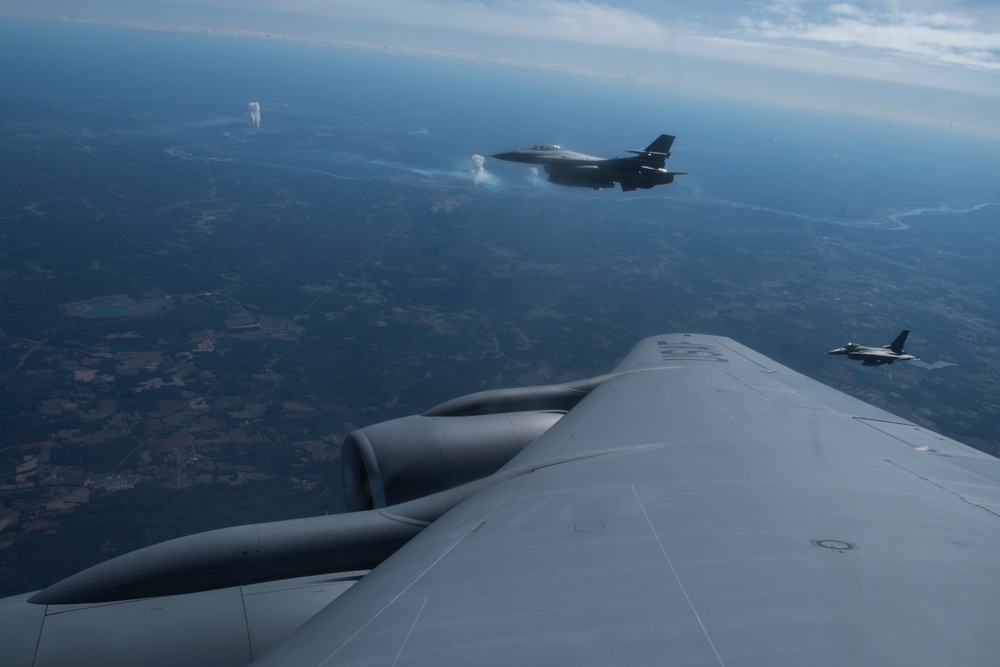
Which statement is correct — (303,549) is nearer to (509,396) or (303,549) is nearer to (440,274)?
(509,396)

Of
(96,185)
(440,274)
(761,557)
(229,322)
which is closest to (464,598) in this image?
(761,557)

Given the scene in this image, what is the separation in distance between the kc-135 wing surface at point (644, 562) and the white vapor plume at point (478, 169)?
9509cm

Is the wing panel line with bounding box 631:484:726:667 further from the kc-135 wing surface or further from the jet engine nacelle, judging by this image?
the jet engine nacelle

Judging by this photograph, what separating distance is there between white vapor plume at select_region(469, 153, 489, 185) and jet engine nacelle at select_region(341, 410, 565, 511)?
9361 cm

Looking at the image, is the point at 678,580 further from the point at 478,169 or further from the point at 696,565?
the point at 478,169

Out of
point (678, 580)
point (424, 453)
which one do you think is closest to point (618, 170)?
point (424, 453)

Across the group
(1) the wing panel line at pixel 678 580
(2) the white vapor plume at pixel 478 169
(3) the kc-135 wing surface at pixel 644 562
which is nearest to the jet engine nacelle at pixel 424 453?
(3) the kc-135 wing surface at pixel 644 562

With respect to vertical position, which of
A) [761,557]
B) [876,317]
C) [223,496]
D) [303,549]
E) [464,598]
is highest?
[761,557]

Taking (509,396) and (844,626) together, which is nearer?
(844,626)

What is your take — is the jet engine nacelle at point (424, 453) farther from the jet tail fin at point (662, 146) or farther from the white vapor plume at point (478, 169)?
the white vapor plume at point (478, 169)

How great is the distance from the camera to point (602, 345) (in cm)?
4459

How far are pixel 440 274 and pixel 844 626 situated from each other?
57089 mm

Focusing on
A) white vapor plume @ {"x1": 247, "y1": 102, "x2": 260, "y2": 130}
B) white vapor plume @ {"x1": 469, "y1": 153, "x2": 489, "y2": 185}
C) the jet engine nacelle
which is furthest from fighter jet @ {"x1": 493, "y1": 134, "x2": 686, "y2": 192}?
white vapor plume @ {"x1": 247, "y1": 102, "x2": 260, "y2": 130}

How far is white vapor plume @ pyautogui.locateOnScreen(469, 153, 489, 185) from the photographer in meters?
99.3
